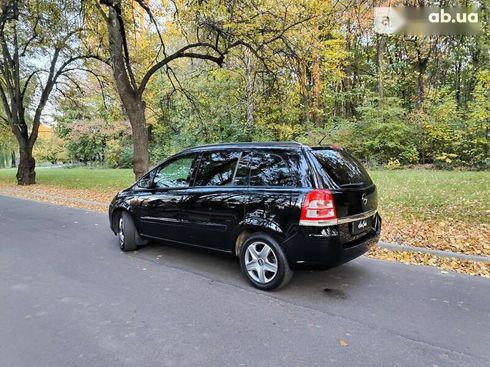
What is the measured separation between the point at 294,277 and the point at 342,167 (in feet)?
5.08

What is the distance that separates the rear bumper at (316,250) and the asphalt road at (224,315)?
1.38ft

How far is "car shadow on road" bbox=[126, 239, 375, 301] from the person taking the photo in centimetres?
433

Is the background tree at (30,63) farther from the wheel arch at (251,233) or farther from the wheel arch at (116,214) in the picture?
the wheel arch at (251,233)

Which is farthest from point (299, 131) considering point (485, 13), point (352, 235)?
point (352, 235)

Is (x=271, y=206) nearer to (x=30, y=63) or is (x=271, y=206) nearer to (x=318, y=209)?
(x=318, y=209)

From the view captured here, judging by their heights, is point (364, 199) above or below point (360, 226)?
above

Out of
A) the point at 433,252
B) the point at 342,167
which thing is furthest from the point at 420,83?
the point at 342,167

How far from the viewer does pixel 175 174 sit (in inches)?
219

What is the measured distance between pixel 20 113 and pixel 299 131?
1534 cm

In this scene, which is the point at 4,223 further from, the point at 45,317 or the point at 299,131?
the point at 299,131

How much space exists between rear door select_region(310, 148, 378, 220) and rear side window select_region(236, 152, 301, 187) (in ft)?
1.01

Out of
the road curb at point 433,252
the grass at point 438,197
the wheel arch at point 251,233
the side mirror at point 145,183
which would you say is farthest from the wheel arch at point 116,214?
the grass at point 438,197

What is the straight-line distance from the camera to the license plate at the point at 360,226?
13.9 feet

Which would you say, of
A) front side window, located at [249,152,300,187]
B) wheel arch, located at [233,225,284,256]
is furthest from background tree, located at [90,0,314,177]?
wheel arch, located at [233,225,284,256]
